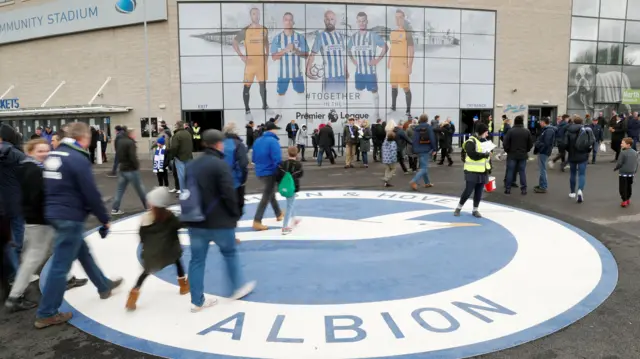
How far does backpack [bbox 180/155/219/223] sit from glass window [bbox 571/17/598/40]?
28.9 metres

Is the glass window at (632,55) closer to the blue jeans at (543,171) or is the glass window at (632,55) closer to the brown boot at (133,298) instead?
the blue jeans at (543,171)

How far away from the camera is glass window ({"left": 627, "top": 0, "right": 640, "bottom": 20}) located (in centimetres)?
2755

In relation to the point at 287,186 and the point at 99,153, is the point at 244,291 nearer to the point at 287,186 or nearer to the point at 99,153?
the point at 287,186

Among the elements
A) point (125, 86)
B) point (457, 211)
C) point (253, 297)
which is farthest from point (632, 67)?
point (253, 297)

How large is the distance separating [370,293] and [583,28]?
28.7m

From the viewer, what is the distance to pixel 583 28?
26969 millimetres

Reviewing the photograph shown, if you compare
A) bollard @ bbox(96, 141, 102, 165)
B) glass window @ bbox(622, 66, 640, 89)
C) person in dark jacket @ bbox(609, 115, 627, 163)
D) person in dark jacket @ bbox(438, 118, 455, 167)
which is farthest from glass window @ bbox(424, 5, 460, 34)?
bollard @ bbox(96, 141, 102, 165)

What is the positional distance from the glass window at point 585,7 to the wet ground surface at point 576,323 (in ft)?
59.6

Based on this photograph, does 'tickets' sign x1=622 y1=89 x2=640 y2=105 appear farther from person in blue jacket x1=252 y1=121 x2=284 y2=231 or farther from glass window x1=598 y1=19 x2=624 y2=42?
person in blue jacket x1=252 y1=121 x2=284 y2=231

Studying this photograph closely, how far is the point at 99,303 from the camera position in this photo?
455 centimetres

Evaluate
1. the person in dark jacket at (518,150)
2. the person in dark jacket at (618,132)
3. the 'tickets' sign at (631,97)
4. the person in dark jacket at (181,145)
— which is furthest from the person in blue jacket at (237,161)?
the 'tickets' sign at (631,97)

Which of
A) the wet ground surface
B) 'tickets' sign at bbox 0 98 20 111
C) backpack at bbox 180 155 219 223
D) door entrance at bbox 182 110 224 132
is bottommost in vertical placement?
the wet ground surface

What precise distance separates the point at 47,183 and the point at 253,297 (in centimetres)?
214

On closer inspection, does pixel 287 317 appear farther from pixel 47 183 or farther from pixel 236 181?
pixel 236 181
